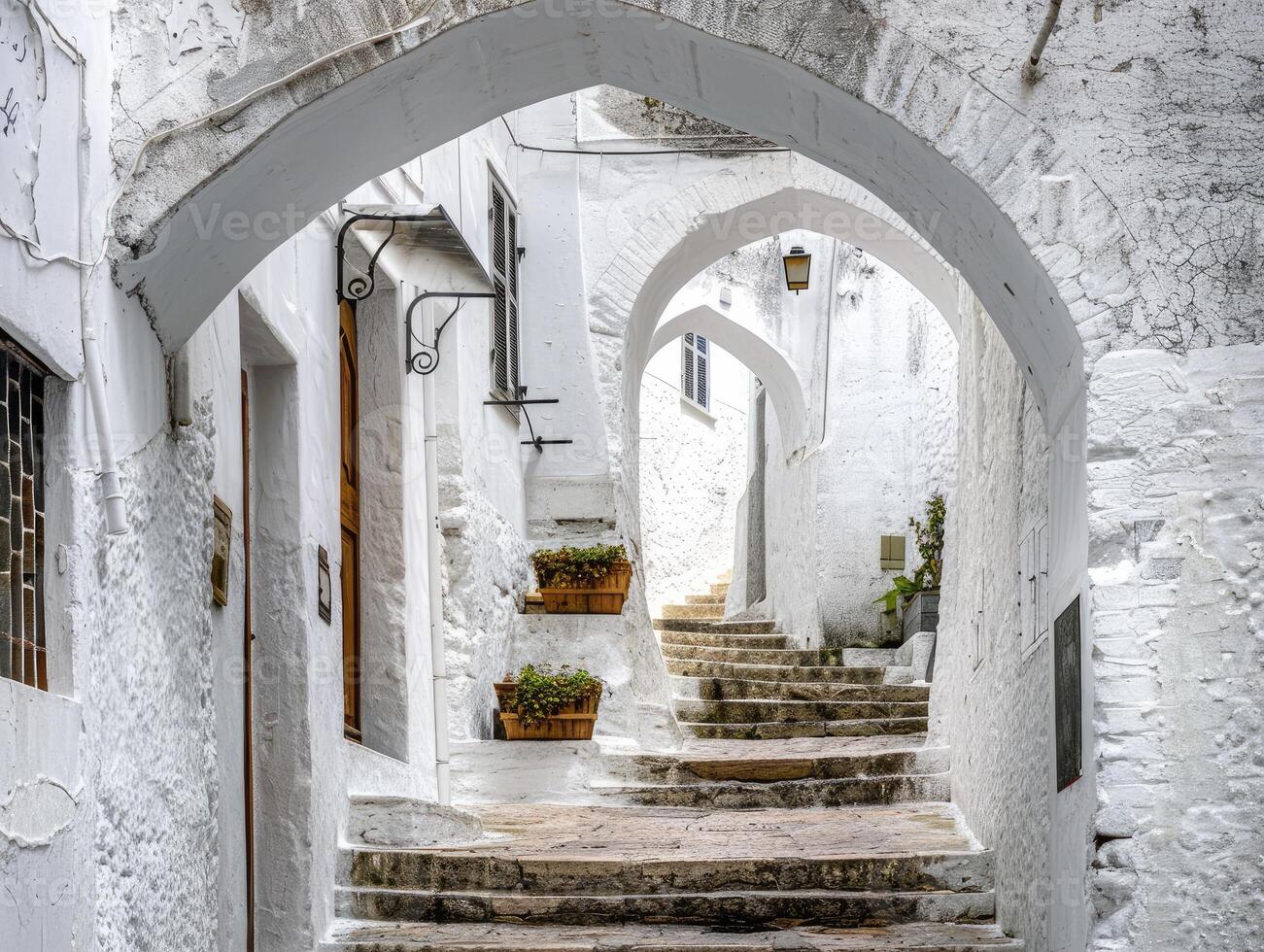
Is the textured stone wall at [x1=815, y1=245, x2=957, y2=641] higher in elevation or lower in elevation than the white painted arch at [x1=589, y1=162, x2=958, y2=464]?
lower

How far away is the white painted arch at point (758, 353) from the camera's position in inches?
577

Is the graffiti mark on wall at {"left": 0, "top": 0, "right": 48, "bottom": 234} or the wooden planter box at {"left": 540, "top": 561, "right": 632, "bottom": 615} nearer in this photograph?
the graffiti mark on wall at {"left": 0, "top": 0, "right": 48, "bottom": 234}

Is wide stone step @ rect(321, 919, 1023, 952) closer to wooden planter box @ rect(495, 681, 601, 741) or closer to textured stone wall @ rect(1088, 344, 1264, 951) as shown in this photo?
textured stone wall @ rect(1088, 344, 1264, 951)

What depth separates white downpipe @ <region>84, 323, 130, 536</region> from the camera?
3393 millimetres

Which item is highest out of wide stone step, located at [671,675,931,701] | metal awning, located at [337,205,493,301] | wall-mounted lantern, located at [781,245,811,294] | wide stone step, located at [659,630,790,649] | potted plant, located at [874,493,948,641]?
wall-mounted lantern, located at [781,245,811,294]

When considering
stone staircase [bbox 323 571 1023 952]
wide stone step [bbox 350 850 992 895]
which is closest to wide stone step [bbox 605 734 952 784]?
stone staircase [bbox 323 571 1023 952]

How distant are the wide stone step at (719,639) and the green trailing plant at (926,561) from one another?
99 centimetres

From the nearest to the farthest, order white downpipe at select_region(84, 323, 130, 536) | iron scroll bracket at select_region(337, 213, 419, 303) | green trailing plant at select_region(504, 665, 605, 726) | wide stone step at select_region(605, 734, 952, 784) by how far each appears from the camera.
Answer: white downpipe at select_region(84, 323, 130, 536) → iron scroll bracket at select_region(337, 213, 419, 303) → wide stone step at select_region(605, 734, 952, 784) → green trailing plant at select_region(504, 665, 605, 726)

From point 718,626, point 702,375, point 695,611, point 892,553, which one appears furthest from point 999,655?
point 702,375

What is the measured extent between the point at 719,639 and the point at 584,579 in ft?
10.5

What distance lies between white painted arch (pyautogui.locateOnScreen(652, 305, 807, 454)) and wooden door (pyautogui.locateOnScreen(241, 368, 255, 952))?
29.9 feet

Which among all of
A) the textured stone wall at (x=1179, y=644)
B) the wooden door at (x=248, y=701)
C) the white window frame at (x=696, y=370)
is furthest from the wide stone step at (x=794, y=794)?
the white window frame at (x=696, y=370)

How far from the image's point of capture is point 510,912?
5836 mm

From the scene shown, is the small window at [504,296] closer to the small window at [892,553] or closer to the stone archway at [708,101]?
the small window at [892,553]
